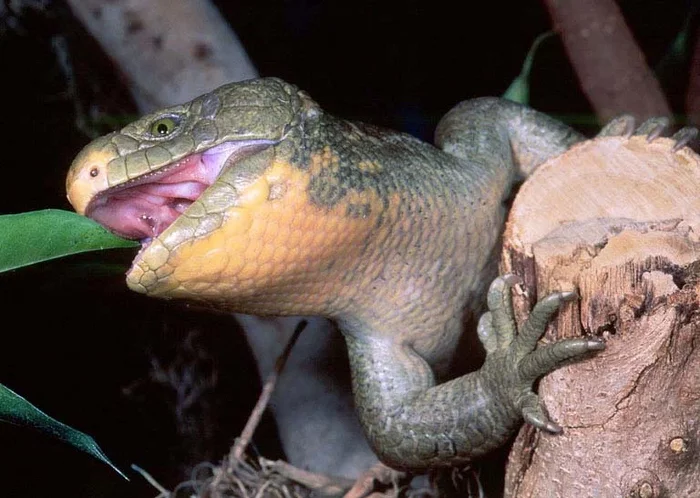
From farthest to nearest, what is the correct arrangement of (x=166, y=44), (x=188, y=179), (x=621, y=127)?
1. (x=166, y=44)
2. (x=621, y=127)
3. (x=188, y=179)

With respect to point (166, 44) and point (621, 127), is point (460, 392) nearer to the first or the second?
point (621, 127)

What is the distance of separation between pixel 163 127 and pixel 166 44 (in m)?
1.28

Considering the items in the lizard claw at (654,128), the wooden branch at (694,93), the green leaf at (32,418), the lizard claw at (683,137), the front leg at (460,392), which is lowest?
the front leg at (460,392)

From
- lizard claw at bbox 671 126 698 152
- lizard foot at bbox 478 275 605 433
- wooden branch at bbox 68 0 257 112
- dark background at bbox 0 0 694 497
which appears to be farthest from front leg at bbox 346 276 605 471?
wooden branch at bbox 68 0 257 112

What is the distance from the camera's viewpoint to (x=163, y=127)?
1531 millimetres

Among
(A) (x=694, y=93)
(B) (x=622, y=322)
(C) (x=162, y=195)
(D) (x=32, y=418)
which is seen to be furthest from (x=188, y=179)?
(A) (x=694, y=93)

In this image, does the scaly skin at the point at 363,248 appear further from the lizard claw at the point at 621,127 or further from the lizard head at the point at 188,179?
the lizard claw at the point at 621,127

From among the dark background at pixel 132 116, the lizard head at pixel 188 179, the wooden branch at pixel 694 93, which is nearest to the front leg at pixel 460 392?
the lizard head at pixel 188 179

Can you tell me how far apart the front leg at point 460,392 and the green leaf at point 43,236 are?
0.67 metres

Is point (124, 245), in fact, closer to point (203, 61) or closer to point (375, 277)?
point (375, 277)

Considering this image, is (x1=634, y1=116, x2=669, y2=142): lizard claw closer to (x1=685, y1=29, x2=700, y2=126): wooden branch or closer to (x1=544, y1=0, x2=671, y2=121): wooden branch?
(x1=544, y1=0, x2=671, y2=121): wooden branch

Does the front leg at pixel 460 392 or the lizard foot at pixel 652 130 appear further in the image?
the lizard foot at pixel 652 130

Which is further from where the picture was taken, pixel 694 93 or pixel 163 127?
pixel 694 93

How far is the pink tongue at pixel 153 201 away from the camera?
153cm
